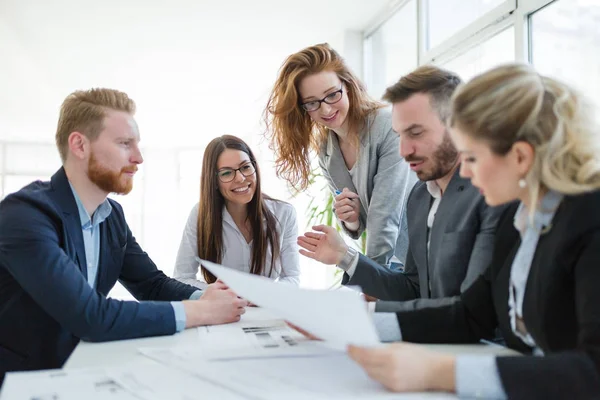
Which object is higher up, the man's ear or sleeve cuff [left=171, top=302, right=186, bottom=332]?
the man's ear

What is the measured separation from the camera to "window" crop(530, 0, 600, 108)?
2336 mm

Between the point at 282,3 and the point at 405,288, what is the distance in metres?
3.31

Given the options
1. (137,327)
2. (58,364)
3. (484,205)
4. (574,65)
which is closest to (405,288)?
(484,205)

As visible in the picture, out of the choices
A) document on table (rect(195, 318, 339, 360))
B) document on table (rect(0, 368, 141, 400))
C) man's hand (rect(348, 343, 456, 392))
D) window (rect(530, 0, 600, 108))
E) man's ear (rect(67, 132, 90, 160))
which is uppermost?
window (rect(530, 0, 600, 108))

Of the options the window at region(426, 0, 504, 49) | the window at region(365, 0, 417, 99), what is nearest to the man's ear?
the window at region(426, 0, 504, 49)

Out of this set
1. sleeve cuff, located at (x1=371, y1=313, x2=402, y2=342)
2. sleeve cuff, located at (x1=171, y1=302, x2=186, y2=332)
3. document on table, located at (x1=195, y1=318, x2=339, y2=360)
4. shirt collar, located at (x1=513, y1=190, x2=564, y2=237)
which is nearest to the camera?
shirt collar, located at (x1=513, y1=190, x2=564, y2=237)

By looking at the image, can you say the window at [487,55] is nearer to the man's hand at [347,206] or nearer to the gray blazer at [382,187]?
the gray blazer at [382,187]

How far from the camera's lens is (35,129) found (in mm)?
9352

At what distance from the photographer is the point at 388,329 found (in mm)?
1072

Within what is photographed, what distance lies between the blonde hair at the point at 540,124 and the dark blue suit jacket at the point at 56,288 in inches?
30.1

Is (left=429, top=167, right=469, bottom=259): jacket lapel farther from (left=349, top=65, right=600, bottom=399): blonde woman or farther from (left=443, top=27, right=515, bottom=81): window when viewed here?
(left=443, top=27, right=515, bottom=81): window

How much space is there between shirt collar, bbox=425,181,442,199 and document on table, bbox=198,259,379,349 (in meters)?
0.70

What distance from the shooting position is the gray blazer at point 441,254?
3.74 feet

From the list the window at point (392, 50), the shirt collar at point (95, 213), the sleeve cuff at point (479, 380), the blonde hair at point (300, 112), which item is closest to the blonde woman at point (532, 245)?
the sleeve cuff at point (479, 380)
